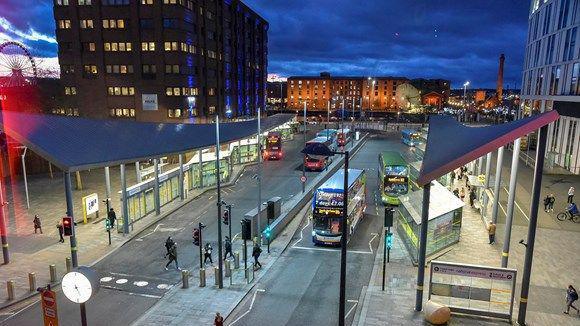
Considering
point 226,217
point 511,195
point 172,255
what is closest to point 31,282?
point 172,255

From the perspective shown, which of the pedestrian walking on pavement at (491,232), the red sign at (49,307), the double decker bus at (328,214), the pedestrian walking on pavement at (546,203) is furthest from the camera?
the pedestrian walking on pavement at (546,203)

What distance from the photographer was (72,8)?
195 feet

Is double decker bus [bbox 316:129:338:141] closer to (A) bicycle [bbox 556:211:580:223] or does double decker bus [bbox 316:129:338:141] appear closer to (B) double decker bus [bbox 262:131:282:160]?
(B) double decker bus [bbox 262:131:282:160]

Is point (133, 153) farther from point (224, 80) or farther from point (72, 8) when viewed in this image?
point (224, 80)

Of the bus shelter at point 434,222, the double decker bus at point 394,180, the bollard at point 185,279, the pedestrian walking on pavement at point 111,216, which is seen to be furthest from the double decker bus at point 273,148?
the bollard at point 185,279

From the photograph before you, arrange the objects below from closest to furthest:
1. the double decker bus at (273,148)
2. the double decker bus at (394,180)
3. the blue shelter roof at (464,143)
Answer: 1. the blue shelter roof at (464,143)
2. the double decker bus at (394,180)
3. the double decker bus at (273,148)

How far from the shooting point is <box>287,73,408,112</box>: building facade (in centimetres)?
17612

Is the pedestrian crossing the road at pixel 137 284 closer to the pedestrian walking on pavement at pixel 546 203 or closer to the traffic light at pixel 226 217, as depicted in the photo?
the traffic light at pixel 226 217

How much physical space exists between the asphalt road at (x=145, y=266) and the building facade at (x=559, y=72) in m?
31.6

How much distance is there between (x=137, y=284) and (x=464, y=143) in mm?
15637

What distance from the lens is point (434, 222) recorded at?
20.0 meters

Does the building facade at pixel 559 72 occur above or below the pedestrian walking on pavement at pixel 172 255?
above

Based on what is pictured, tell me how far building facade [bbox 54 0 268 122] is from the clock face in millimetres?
55397

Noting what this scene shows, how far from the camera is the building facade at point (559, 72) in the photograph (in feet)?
141
